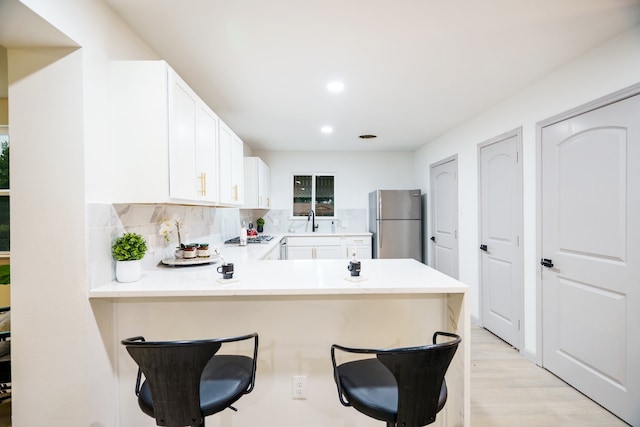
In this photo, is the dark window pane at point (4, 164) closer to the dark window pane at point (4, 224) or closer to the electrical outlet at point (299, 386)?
the dark window pane at point (4, 224)

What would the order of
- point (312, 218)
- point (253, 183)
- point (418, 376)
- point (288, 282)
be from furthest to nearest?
1. point (312, 218)
2. point (253, 183)
3. point (288, 282)
4. point (418, 376)

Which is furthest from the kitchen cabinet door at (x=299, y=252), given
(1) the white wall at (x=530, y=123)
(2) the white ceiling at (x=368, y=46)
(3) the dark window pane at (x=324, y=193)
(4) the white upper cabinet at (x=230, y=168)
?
(2) the white ceiling at (x=368, y=46)

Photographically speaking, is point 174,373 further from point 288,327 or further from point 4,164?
point 4,164

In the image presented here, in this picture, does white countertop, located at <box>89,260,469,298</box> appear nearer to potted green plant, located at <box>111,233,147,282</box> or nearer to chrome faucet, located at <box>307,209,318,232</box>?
potted green plant, located at <box>111,233,147,282</box>

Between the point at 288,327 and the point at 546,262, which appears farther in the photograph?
the point at 546,262

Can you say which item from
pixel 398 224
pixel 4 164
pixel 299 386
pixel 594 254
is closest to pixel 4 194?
pixel 4 164

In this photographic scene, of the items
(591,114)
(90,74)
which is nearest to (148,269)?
(90,74)

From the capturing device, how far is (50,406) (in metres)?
1.39

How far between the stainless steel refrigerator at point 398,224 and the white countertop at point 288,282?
10.1 feet

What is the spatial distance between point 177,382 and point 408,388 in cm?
77

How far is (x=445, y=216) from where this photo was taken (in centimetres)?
440

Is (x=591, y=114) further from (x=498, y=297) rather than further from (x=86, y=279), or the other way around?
(x=86, y=279)

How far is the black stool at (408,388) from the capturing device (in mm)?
986

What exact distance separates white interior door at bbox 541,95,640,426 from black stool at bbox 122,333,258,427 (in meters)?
2.32
